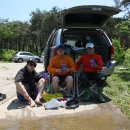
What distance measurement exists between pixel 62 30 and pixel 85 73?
2117 millimetres

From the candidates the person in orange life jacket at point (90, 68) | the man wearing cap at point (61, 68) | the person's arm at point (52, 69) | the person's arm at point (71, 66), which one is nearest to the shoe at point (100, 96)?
the person in orange life jacket at point (90, 68)

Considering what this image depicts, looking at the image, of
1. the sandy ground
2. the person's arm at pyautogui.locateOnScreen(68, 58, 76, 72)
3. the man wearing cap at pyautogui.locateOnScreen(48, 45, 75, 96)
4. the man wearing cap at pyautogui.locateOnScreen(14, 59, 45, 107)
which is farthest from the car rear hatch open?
the sandy ground

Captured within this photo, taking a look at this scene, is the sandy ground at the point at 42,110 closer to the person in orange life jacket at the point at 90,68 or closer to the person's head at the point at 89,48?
Answer: the person in orange life jacket at the point at 90,68

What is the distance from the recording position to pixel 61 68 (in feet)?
33.2

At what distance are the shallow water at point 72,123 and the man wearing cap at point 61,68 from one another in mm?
1732

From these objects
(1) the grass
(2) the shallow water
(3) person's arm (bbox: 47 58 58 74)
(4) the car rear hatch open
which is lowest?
(2) the shallow water

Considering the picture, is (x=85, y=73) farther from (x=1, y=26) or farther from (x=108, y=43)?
(x=1, y=26)

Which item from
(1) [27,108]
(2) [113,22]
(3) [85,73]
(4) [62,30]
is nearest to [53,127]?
(1) [27,108]

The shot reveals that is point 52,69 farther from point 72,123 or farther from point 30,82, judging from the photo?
point 72,123

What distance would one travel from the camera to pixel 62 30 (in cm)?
1170

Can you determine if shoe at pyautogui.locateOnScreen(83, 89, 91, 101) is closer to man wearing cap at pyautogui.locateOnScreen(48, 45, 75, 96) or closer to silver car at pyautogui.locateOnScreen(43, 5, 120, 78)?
man wearing cap at pyautogui.locateOnScreen(48, 45, 75, 96)

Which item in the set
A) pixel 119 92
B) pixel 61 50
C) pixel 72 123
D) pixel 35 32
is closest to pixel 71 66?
pixel 61 50

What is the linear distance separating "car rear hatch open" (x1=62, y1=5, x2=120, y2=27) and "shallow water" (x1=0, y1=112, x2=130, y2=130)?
3.19 m

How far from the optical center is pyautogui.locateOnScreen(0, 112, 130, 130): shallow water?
7.31 meters
